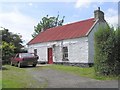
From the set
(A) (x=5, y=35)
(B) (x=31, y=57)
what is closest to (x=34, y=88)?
(B) (x=31, y=57)

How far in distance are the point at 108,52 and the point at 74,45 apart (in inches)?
447

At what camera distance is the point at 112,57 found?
18.8m

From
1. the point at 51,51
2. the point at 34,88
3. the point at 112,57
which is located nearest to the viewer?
the point at 34,88

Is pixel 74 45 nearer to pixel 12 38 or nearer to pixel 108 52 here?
pixel 108 52

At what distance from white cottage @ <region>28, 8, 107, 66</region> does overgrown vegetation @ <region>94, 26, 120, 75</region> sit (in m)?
8.70

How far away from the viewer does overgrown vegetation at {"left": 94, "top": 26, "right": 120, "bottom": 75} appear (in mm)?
18719

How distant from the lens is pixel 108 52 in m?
18.8

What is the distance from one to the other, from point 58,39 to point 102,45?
1456cm

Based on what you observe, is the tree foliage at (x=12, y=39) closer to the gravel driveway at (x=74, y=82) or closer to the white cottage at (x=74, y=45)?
the white cottage at (x=74, y=45)

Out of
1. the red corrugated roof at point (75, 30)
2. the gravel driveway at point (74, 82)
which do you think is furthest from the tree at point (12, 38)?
the gravel driveway at point (74, 82)

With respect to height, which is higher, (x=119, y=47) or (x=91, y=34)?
(x=91, y=34)

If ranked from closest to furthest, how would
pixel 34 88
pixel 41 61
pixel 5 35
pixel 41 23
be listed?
pixel 34 88, pixel 41 61, pixel 5 35, pixel 41 23

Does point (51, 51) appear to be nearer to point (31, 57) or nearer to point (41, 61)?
point (41, 61)

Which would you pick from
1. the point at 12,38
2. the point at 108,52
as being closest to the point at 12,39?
Result: the point at 12,38
